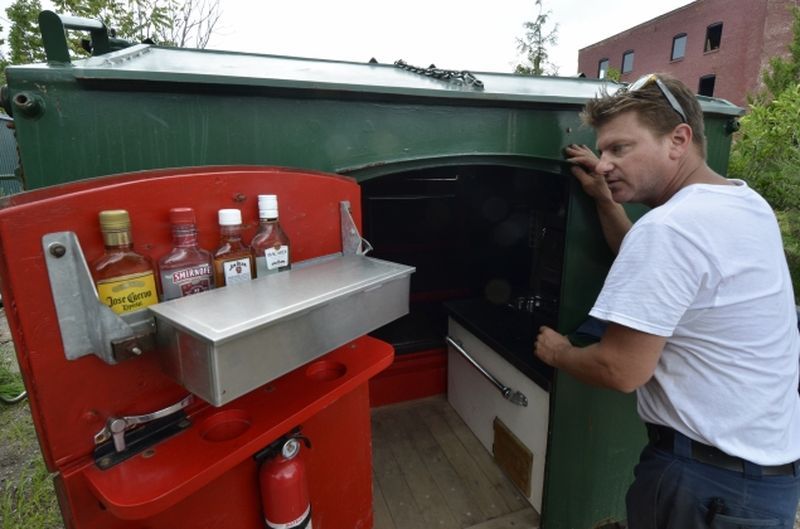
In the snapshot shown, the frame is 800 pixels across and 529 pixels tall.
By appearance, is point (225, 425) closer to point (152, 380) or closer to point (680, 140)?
point (152, 380)

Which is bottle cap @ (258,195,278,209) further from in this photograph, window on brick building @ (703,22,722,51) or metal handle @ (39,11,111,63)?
window on brick building @ (703,22,722,51)

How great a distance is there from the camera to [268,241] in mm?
1023

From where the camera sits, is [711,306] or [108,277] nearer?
[108,277]

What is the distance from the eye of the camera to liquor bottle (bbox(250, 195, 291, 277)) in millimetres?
988

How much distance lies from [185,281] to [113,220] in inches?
7.4

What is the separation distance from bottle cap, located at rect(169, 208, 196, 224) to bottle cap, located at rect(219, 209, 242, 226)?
0.21 ft

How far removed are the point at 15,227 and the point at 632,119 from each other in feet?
5.01

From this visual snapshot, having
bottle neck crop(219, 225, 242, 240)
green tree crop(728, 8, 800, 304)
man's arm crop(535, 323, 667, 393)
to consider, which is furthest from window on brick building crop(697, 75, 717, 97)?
bottle neck crop(219, 225, 242, 240)

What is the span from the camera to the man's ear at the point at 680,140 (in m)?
1.27

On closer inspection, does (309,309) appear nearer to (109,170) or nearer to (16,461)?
(109,170)

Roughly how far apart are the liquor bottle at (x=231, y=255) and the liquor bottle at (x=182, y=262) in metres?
0.04

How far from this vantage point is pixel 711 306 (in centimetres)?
114

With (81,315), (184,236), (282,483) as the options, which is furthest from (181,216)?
(282,483)

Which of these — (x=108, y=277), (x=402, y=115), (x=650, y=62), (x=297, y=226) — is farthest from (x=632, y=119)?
(x=650, y=62)
